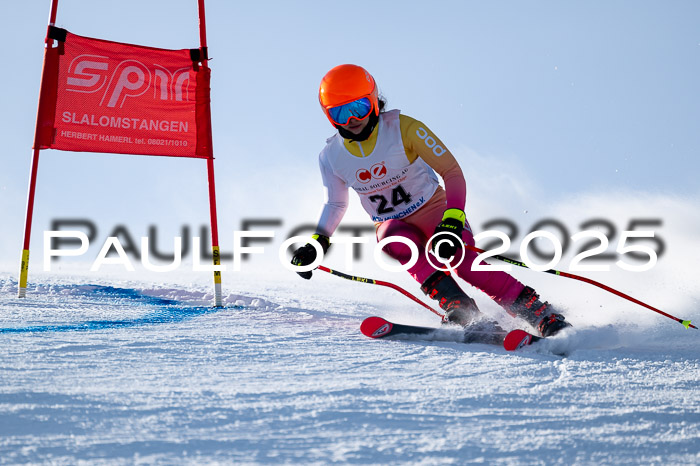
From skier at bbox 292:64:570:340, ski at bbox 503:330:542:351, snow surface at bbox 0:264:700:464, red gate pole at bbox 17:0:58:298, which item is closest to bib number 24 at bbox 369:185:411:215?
skier at bbox 292:64:570:340

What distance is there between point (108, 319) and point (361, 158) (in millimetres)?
1742

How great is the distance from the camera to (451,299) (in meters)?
3.30

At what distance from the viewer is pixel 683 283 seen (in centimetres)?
496

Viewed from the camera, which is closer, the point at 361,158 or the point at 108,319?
the point at 361,158

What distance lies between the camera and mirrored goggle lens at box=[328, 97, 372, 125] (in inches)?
129

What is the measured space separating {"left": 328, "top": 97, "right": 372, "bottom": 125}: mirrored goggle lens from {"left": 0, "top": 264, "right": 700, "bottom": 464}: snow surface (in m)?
1.10

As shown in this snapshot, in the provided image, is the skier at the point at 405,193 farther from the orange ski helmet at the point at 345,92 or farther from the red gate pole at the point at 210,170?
the red gate pole at the point at 210,170

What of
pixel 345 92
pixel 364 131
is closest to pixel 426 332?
pixel 364 131

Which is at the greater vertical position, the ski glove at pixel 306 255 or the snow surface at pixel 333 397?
the ski glove at pixel 306 255

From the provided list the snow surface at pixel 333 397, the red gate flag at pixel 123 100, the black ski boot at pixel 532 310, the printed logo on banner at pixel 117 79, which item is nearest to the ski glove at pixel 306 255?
the snow surface at pixel 333 397

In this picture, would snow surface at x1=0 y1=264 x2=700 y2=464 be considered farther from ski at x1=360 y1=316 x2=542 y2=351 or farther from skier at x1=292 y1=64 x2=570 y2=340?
skier at x1=292 y1=64 x2=570 y2=340

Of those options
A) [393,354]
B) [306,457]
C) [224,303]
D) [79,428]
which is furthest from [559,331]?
[224,303]

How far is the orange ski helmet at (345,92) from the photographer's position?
3.26 meters

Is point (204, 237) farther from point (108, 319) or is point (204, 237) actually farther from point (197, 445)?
point (197, 445)
